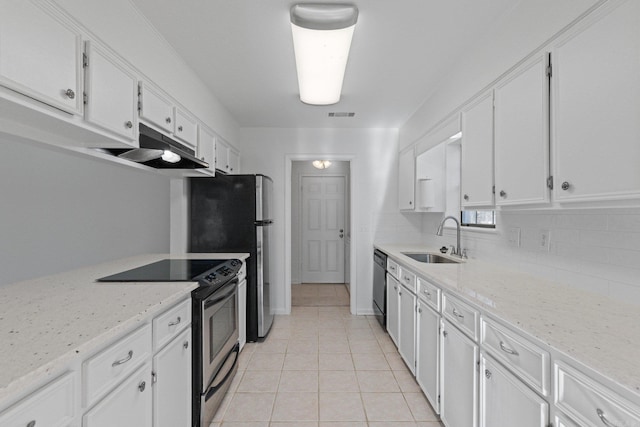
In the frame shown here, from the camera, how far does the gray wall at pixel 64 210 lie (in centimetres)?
164

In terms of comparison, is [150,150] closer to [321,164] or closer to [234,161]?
[234,161]

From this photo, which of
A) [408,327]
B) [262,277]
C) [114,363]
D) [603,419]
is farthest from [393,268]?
[114,363]

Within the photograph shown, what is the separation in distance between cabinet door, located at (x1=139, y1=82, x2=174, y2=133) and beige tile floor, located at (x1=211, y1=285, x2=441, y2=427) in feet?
6.43

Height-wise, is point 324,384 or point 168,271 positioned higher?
point 168,271

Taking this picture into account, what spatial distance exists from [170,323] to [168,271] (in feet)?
2.07

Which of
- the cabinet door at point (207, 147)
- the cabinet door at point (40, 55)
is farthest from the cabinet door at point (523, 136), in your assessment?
the cabinet door at point (207, 147)

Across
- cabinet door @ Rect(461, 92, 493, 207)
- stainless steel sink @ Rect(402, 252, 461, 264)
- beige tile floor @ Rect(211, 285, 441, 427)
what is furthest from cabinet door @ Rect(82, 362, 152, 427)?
stainless steel sink @ Rect(402, 252, 461, 264)

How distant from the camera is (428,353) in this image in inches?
86.0

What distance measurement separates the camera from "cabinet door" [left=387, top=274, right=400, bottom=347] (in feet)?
9.96

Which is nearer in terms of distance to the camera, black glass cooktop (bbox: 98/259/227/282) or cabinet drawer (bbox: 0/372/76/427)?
cabinet drawer (bbox: 0/372/76/427)

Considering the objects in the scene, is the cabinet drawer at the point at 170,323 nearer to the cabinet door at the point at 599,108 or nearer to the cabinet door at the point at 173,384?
the cabinet door at the point at 173,384

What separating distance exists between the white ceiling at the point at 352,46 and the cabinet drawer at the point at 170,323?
5.42ft

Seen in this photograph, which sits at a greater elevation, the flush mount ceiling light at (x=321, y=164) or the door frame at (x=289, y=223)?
the flush mount ceiling light at (x=321, y=164)

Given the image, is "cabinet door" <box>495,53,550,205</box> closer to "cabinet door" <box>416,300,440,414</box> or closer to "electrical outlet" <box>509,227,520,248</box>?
"electrical outlet" <box>509,227,520,248</box>
